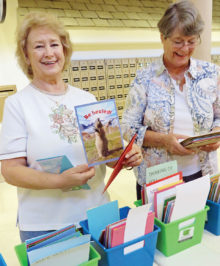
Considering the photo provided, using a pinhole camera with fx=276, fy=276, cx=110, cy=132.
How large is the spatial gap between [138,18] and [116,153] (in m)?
3.82

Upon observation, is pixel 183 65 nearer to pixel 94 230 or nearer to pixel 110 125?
pixel 110 125

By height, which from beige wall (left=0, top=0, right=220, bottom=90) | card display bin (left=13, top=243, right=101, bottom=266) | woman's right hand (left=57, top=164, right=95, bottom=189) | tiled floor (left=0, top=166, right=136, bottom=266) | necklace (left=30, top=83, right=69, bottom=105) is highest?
beige wall (left=0, top=0, right=220, bottom=90)

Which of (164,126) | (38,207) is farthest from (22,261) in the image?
(164,126)

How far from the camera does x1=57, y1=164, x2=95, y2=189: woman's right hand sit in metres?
1.10

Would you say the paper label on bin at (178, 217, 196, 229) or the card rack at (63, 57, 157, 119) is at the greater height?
the card rack at (63, 57, 157, 119)

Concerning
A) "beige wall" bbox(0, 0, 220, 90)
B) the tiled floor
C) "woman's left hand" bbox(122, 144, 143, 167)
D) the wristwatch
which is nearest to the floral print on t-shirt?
"woman's left hand" bbox(122, 144, 143, 167)

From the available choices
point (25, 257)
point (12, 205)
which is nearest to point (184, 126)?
point (25, 257)

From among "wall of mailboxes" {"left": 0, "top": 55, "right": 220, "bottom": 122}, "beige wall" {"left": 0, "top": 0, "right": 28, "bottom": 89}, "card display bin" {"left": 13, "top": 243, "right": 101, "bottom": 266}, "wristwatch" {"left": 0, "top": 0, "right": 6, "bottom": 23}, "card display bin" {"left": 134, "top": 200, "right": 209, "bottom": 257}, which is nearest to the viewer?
"card display bin" {"left": 13, "top": 243, "right": 101, "bottom": 266}

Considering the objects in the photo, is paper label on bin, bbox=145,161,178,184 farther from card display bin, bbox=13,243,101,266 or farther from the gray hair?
the gray hair

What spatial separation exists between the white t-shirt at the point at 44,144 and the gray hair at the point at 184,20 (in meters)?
0.63

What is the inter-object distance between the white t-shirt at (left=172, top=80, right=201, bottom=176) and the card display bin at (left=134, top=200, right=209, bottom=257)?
49cm

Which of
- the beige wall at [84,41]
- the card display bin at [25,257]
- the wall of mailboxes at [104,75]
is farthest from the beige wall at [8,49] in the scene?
the card display bin at [25,257]

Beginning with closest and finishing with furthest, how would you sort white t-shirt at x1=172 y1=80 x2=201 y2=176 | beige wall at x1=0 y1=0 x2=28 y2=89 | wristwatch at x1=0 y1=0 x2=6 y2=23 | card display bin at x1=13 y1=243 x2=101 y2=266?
card display bin at x1=13 y1=243 x2=101 y2=266
white t-shirt at x1=172 y1=80 x2=201 y2=176
wristwatch at x1=0 y1=0 x2=6 y2=23
beige wall at x1=0 y1=0 x2=28 y2=89

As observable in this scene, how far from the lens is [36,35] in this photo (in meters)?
1.22
